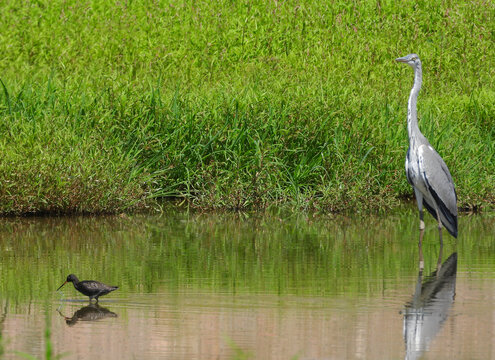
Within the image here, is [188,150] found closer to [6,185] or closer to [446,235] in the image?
[6,185]

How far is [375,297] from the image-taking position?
810 cm

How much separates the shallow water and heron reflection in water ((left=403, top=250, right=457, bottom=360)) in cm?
1

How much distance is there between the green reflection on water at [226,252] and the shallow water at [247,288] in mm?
17

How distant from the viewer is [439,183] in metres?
11.8

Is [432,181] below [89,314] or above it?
above

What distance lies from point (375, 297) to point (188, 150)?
22.8ft

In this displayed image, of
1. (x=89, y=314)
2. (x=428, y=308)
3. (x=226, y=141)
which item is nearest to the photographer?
(x=89, y=314)

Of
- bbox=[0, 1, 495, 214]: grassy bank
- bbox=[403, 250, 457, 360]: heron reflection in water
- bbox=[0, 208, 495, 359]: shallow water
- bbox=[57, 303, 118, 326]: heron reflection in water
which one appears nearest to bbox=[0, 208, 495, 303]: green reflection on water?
bbox=[0, 208, 495, 359]: shallow water

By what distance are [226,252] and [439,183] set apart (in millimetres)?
2634

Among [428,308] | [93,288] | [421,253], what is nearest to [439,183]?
[421,253]

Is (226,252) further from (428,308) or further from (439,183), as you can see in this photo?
(428,308)

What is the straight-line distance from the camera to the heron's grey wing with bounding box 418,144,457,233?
11812mm

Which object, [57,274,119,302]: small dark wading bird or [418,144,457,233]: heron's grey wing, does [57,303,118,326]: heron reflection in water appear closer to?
[57,274,119,302]: small dark wading bird

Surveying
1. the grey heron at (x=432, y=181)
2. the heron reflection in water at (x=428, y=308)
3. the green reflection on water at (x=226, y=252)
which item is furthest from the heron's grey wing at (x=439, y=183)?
the heron reflection in water at (x=428, y=308)
